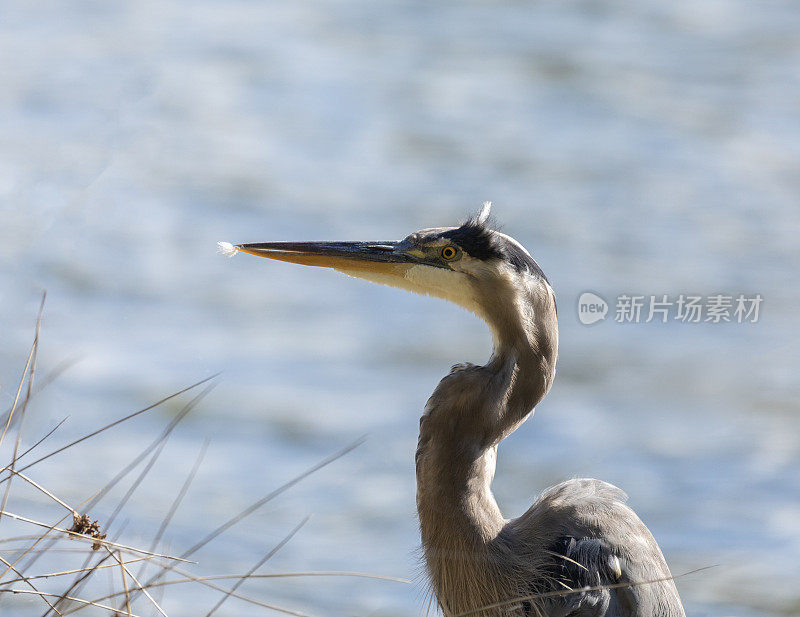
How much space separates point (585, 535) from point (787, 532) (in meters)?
2.91

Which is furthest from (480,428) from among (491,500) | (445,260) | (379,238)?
(379,238)

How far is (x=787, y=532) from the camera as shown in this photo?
6180mm

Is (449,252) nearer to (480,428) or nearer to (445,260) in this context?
(445,260)

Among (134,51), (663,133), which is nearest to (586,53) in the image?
(663,133)

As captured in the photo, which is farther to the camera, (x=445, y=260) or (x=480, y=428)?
(x=445, y=260)

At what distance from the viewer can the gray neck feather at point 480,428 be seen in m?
3.63

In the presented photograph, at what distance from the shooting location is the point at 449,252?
12.3ft

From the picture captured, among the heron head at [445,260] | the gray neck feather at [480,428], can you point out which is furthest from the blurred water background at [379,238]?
the heron head at [445,260]

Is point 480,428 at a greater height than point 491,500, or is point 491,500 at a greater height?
point 480,428

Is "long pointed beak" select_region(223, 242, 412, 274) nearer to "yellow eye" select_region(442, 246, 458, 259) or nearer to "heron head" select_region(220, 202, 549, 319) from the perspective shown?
"heron head" select_region(220, 202, 549, 319)

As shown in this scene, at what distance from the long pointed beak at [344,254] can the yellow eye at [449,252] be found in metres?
0.15

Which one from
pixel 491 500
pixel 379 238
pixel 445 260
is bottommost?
pixel 491 500

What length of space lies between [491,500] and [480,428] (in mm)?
289


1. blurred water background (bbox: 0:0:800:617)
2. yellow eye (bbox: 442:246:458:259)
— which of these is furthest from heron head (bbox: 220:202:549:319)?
blurred water background (bbox: 0:0:800:617)
